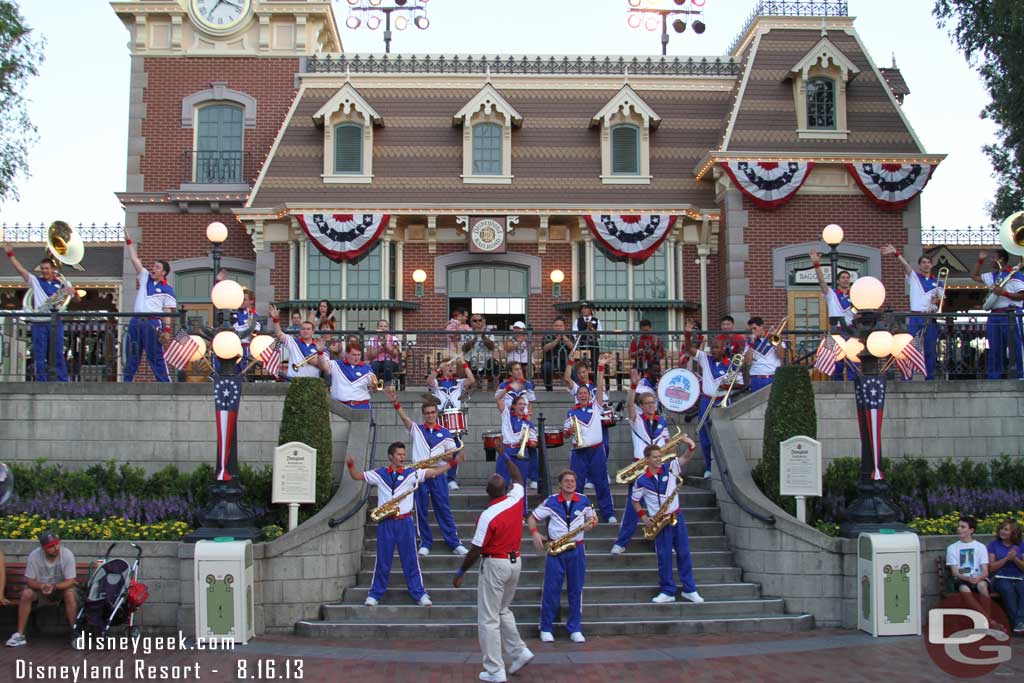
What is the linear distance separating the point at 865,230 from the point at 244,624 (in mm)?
16195

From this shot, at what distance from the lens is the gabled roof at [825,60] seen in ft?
73.7

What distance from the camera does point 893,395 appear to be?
15000 millimetres

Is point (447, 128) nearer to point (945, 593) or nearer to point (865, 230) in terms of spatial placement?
point (865, 230)

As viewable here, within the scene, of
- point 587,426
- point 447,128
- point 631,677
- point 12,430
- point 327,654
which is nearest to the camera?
point 631,677

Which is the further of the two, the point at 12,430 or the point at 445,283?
the point at 445,283

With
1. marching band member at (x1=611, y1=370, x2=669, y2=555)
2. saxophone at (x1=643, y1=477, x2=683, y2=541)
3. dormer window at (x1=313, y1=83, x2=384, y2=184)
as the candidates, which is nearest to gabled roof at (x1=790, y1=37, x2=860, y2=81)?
dormer window at (x1=313, y1=83, x2=384, y2=184)

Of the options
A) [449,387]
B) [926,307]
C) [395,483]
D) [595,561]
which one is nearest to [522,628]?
[595,561]

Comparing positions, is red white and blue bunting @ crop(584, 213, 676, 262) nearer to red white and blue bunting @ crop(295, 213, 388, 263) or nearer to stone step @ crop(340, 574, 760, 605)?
red white and blue bunting @ crop(295, 213, 388, 263)

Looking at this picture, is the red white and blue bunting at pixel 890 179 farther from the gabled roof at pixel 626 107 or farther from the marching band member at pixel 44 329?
the marching band member at pixel 44 329

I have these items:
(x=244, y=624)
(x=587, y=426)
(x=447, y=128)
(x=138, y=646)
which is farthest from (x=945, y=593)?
(x=447, y=128)

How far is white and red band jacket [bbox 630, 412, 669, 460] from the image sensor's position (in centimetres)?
1307

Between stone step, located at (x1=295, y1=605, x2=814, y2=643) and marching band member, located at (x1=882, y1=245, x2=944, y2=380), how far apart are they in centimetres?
625

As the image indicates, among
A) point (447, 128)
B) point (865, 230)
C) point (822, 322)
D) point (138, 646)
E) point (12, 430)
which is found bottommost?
point (138, 646)

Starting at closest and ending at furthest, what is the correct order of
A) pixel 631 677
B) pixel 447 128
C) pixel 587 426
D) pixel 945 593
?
pixel 631 677 → pixel 945 593 → pixel 587 426 → pixel 447 128
